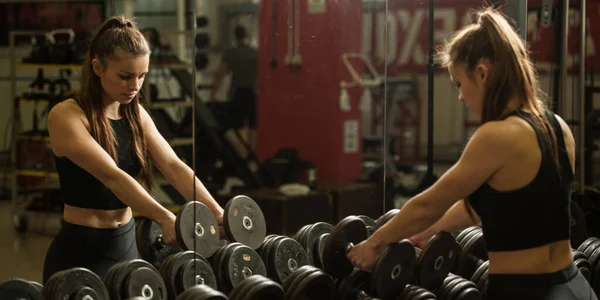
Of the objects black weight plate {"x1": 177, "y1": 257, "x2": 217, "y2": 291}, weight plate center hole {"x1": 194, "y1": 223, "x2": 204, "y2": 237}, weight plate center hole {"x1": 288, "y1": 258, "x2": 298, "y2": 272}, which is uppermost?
weight plate center hole {"x1": 194, "y1": 223, "x2": 204, "y2": 237}

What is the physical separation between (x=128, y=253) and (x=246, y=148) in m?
4.54

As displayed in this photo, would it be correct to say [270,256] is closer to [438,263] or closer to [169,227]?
[169,227]

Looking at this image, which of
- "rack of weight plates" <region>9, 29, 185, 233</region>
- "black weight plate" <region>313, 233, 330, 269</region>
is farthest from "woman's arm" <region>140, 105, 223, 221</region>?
"rack of weight plates" <region>9, 29, 185, 233</region>

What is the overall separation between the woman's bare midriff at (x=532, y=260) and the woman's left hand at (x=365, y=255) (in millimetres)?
363

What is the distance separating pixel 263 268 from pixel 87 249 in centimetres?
55

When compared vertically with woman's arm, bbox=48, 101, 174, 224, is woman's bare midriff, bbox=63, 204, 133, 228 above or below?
below

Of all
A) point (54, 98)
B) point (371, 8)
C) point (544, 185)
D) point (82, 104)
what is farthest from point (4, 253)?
point (544, 185)

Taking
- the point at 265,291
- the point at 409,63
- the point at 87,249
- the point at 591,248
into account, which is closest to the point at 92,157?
the point at 87,249

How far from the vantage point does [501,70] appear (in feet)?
6.73

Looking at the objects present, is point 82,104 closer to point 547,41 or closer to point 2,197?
point 547,41

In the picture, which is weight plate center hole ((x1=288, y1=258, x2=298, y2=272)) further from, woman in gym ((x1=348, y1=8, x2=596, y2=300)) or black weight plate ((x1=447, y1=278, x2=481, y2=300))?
woman in gym ((x1=348, y1=8, x2=596, y2=300))

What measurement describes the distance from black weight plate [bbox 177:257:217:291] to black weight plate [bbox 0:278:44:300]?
18.3 inches

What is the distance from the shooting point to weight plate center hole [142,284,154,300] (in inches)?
99.9

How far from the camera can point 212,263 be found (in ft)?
9.18
